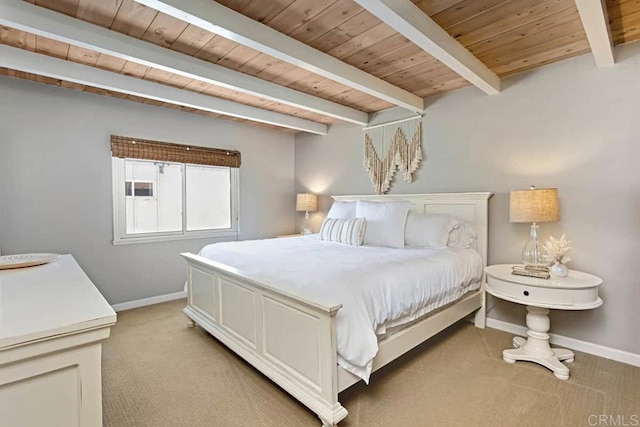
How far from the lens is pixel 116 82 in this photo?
2.82 meters

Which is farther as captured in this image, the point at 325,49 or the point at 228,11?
the point at 325,49

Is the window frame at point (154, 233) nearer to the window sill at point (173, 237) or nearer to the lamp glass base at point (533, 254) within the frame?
the window sill at point (173, 237)

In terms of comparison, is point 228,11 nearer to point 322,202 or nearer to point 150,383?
point 150,383

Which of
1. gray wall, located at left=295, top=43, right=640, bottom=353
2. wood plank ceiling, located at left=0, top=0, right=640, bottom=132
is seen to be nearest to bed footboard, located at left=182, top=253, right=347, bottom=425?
wood plank ceiling, located at left=0, top=0, right=640, bottom=132

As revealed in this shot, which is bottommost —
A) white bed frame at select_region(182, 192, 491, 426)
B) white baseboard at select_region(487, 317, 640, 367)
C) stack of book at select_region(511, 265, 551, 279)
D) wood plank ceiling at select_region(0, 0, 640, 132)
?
white baseboard at select_region(487, 317, 640, 367)

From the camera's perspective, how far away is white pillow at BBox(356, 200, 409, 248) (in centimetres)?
311

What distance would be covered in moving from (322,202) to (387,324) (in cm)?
307

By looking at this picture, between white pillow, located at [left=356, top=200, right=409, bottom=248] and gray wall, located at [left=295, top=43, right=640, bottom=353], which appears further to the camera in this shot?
white pillow, located at [left=356, top=200, right=409, bottom=248]

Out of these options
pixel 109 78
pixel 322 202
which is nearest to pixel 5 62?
pixel 109 78

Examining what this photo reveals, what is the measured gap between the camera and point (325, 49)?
2420mm

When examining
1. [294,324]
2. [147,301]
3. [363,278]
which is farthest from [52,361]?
[147,301]

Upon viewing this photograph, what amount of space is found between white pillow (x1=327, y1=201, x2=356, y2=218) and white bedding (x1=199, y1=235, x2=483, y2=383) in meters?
0.66

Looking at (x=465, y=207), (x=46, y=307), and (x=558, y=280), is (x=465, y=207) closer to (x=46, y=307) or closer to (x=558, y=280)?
(x=558, y=280)

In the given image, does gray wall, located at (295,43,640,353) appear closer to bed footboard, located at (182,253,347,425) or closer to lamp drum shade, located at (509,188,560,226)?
lamp drum shade, located at (509,188,560,226)
